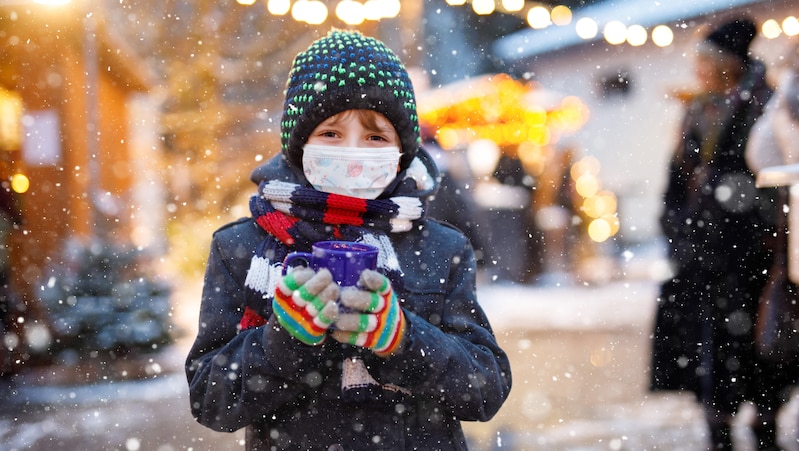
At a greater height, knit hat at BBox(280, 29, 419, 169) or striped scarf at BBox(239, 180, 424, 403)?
knit hat at BBox(280, 29, 419, 169)

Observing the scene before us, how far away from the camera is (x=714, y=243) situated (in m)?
4.27

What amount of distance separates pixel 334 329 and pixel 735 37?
355 cm

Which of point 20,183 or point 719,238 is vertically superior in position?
point 20,183

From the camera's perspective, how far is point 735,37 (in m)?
4.27

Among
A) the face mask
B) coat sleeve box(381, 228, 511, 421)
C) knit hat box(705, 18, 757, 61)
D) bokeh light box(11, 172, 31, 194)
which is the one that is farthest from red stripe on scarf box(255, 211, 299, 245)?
bokeh light box(11, 172, 31, 194)

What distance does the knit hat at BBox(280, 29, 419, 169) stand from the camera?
1804 millimetres

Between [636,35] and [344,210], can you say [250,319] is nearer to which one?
[344,210]

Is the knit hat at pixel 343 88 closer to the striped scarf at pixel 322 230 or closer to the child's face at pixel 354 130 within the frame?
the child's face at pixel 354 130

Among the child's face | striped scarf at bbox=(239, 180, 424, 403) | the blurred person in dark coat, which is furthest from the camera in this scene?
the blurred person in dark coat

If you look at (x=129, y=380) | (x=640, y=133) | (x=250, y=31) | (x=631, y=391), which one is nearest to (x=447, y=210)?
(x=631, y=391)

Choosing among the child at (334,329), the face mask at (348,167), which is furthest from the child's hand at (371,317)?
the face mask at (348,167)

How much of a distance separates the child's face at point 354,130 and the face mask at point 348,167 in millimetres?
18

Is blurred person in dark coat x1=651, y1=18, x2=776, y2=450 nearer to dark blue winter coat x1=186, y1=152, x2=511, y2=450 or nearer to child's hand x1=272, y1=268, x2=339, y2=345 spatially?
dark blue winter coat x1=186, y1=152, x2=511, y2=450

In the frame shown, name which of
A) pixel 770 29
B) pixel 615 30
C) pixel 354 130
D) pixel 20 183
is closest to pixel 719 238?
pixel 354 130
